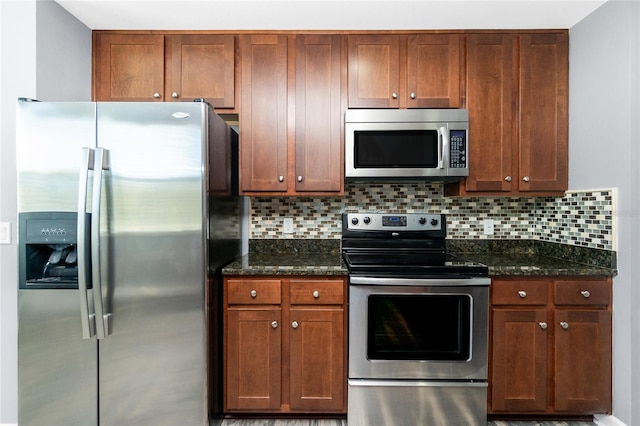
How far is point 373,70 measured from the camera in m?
2.19

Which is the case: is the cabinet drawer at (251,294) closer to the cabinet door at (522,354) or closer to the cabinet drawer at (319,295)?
the cabinet drawer at (319,295)

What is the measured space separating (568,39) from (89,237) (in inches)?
117

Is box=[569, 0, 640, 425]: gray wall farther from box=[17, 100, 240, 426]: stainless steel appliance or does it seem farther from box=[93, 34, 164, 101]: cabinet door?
box=[93, 34, 164, 101]: cabinet door

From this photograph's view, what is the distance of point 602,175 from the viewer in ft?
6.37

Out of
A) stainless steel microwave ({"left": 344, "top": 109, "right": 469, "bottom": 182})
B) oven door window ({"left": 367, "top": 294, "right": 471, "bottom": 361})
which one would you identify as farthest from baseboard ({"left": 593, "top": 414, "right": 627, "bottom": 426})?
stainless steel microwave ({"left": 344, "top": 109, "right": 469, "bottom": 182})

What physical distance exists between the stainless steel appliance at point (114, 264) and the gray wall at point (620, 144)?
217cm

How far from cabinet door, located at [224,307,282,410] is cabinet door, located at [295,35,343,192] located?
2.80 ft

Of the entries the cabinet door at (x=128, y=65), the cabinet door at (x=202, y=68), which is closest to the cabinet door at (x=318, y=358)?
the cabinet door at (x=202, y=68)

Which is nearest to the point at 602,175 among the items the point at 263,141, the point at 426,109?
the point at 426,109

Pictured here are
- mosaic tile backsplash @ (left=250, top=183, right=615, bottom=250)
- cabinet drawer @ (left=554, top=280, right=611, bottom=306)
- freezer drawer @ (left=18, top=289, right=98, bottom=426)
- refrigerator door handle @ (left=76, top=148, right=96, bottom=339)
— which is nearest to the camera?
refrigerator door handle @ (left=76, top=148, right=96, bottom=339)

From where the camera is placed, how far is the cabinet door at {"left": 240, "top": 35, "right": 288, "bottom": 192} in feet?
7.20

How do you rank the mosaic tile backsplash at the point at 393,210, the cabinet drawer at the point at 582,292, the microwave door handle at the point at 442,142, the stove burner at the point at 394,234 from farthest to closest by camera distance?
the mosaic tile backsplash at the point at 393,210
the stove burner at the point at 394,234
the microwave door handle at the point at 442,142
the cabinet drawer at the point at 582,292

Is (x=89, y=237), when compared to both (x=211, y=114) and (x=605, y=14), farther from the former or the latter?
(x=605, y=14)

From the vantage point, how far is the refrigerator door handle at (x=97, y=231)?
156cm
